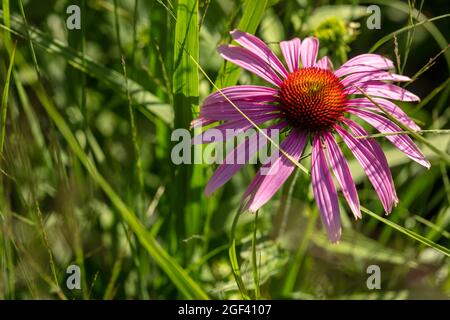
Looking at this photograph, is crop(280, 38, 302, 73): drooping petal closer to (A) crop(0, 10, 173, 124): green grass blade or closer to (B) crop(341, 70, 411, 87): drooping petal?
(B) crop(341, 70, 411, 87): drooping petal

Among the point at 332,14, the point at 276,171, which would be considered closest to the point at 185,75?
the point at 276,171

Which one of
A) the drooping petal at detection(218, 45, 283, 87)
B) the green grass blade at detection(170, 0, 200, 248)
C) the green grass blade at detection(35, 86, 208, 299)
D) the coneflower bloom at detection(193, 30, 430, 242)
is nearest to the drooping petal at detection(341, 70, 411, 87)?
the coneflower bloom at detection(193, 30, 430, 242)

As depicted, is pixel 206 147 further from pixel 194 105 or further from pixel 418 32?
pixel 418 32

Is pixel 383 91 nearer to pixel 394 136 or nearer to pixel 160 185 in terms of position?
pixel 394 136

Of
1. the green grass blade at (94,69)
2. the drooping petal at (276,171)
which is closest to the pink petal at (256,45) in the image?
the drooping petal at (276,171)

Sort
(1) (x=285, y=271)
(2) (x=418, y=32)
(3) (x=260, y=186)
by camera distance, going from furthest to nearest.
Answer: (2) (x=418, y=32) < (1) (x=285, y=271) < (3) (x=260, y=186)
